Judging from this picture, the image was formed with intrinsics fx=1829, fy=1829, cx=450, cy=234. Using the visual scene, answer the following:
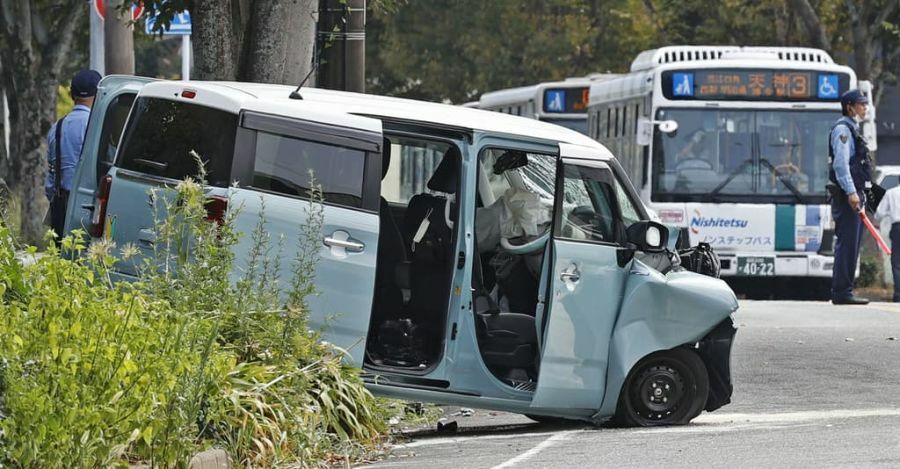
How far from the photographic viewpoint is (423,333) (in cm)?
1011

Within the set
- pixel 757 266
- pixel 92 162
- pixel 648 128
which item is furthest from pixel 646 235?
pixel 757 266

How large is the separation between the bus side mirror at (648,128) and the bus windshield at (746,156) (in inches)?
4.9

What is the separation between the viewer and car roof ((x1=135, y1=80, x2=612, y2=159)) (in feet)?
31.4

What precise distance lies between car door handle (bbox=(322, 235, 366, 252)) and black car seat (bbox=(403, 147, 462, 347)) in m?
0.61

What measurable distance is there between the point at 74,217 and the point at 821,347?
6811mm

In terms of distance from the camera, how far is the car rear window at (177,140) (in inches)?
373

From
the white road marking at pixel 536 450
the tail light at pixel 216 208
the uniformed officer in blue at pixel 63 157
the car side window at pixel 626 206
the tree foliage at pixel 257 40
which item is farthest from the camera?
the tree foliage at pixel 257 40

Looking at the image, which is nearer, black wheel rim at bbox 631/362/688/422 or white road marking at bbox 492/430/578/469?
white road marking at bbox 492/430/578/469

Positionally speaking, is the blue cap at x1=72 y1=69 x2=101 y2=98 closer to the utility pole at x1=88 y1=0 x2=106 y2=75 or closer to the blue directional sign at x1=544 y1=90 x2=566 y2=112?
the utility pole at x1=88 y1=0 x2=106 y2=75

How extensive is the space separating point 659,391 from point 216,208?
298 centimetres

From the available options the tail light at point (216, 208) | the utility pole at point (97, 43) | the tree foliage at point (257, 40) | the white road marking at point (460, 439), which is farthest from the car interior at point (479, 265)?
the utility pole at point (97, 43)

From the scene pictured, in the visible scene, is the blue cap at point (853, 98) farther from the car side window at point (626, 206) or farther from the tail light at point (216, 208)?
the tail light at point (216, 208)

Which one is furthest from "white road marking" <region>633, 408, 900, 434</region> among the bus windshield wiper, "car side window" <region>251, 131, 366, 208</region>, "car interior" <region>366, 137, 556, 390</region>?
the bus windshield wiper

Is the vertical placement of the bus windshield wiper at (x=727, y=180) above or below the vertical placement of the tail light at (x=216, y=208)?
above
